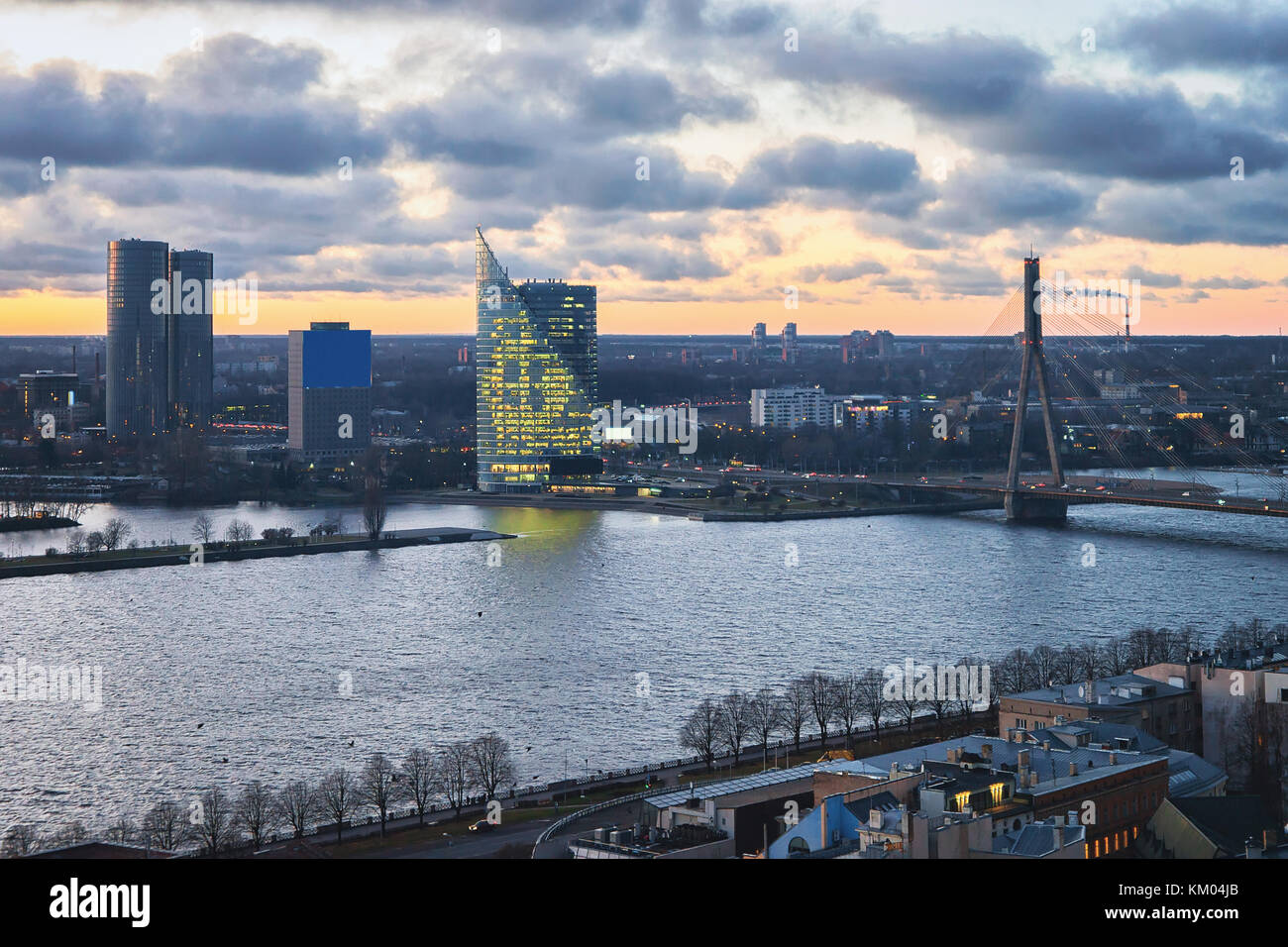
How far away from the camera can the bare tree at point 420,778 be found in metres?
5.95

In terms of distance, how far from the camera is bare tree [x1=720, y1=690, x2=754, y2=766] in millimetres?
6754

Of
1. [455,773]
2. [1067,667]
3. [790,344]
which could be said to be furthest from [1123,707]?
[790,344]

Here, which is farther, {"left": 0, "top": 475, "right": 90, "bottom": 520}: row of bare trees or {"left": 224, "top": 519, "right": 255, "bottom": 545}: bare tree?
{"left": 0, "top": 475, "right": 90, "bottom": 520}: row of bare trees

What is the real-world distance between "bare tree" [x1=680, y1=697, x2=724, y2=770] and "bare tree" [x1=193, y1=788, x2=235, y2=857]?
1.92 m

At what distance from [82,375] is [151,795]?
145ft

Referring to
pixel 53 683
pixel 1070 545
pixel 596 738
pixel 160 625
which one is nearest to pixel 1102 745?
pixel 596 738

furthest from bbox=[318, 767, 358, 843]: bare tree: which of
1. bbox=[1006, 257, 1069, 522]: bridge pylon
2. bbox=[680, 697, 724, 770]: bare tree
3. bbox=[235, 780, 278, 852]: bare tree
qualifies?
bbox=[1006, 257, 1069, 522]: bridge pylon

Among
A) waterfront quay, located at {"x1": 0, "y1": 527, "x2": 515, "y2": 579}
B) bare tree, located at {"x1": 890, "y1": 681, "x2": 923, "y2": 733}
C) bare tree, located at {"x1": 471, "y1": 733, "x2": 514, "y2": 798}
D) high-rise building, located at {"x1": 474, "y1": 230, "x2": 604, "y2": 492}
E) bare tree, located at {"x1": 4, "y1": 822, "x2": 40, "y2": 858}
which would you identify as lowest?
bare tree, located at {"x1": 4, "y1": 822, "x2": 40, "y2": 858}

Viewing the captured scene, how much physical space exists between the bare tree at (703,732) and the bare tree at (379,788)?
1272mm

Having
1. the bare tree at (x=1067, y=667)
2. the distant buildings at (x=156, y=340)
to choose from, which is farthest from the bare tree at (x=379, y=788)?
the distant buildings at (x=156, y=340)

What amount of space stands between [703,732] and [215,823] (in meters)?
2.24

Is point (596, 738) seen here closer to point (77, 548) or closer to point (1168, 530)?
point (77, 548)

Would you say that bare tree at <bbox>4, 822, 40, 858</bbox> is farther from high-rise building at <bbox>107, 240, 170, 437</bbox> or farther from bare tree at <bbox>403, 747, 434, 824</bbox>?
high-rise building at <bbox>107, 240, 170, 437</bbox>

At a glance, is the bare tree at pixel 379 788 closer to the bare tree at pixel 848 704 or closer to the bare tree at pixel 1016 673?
the bare tree at pixel 848 704
